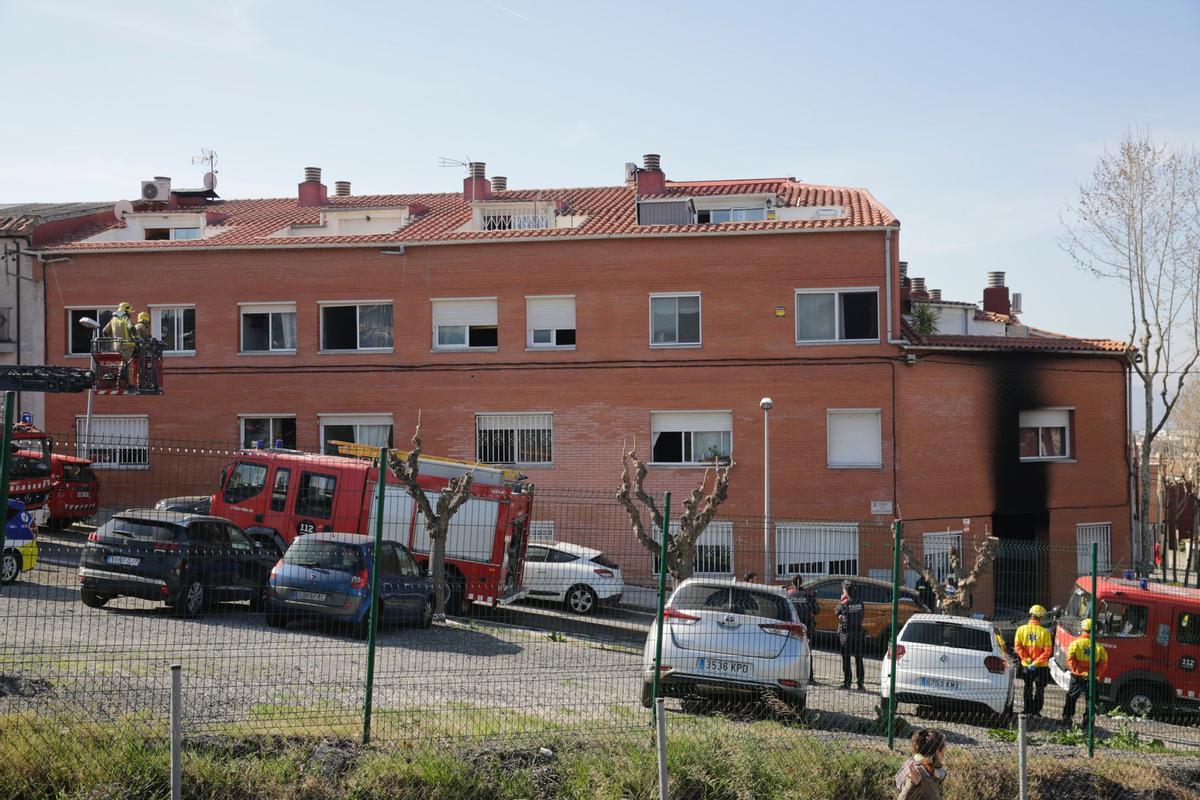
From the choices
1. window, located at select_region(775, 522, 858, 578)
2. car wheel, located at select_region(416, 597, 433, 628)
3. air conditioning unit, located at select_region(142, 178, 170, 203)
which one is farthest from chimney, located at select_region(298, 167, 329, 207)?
car wheel, located at select_region(416, 597, 433, 628)

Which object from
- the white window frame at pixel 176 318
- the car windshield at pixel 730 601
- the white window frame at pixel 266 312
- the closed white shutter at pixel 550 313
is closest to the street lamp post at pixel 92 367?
the white window frame at pixel 176 318

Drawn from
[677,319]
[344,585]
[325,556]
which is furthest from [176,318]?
[344,585]

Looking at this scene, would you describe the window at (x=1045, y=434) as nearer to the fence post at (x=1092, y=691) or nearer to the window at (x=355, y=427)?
the window at (x=355, y=427)

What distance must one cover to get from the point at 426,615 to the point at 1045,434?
21824 mm

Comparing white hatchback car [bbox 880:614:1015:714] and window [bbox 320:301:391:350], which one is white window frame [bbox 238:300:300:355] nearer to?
window [bbox 320:301:391:350]

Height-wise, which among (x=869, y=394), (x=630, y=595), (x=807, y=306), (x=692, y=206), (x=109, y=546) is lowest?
(x=630, y=595)

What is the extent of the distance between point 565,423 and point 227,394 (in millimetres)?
8801

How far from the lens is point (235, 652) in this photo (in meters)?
12.4

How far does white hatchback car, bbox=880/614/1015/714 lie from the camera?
14.4m

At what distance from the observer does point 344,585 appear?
13.3 m

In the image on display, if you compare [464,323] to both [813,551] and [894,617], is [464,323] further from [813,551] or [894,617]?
[894,617]

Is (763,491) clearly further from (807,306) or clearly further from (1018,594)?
(1018,594)

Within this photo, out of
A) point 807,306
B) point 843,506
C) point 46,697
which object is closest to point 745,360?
point 807,306

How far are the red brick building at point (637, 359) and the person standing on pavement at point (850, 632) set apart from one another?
38.3 ft
